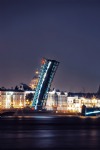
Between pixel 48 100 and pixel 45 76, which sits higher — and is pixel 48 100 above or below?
above

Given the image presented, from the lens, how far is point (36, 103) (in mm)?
94062

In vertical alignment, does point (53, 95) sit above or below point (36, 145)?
above

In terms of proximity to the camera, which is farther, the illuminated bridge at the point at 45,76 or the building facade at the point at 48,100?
the building facade at the point at 48,100

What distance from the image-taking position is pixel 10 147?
66.3 feet

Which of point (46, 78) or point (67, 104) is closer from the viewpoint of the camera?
point (46, 78)

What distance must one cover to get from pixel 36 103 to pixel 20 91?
6033cm

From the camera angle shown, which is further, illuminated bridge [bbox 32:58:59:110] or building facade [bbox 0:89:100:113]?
building facade [bbox 0:89:100:113]

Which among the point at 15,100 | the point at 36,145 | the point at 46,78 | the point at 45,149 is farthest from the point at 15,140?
the point at 15,100

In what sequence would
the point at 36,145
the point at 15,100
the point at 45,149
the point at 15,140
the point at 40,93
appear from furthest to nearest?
the point at 15,100
the point at 40,93
the point at 15,140
the point at 36,145
the point at 45,149

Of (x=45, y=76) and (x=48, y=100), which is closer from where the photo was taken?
(x=45, y=76)

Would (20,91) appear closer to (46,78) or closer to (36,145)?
(46,78)

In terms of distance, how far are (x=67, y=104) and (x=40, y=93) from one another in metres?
69.8

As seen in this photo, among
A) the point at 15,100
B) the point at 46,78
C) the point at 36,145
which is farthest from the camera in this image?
the point at 15,100

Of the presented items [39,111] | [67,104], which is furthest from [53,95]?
[39,111]
